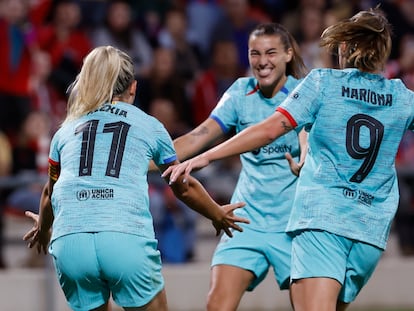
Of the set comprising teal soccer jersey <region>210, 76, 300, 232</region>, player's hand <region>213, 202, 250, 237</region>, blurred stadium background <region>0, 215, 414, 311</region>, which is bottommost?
blurred stadium background <region>0, 215, 414, 311</region>

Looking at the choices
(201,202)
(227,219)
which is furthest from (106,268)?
(227,219)

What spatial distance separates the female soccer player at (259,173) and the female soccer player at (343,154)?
37.2 inches

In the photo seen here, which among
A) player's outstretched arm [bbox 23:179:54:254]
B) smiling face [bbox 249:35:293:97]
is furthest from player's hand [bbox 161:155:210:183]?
smiling face [bbox 249:35:293:97]

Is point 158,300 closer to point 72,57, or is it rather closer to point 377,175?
point 377,175

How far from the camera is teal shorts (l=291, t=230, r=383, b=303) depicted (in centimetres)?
541

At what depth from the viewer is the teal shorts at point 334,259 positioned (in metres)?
5.41

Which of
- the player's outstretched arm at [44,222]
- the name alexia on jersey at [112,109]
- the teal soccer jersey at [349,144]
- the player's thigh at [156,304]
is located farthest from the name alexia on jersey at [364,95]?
the player's outstretched arm at [44,222]

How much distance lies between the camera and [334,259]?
5410 millimetres

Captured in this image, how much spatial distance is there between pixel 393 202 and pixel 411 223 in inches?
199

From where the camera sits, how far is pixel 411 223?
10.5 m

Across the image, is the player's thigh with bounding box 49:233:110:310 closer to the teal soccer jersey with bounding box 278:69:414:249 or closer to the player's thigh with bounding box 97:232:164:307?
the player's thigh with bounding box 97:232:164:307

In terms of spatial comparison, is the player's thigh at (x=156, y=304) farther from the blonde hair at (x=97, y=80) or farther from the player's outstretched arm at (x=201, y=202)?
the blonde hair at (x=97, y=80)

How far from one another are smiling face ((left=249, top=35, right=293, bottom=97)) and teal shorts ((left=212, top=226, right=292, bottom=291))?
934 mm

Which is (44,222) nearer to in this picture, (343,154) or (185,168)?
(185,168)
